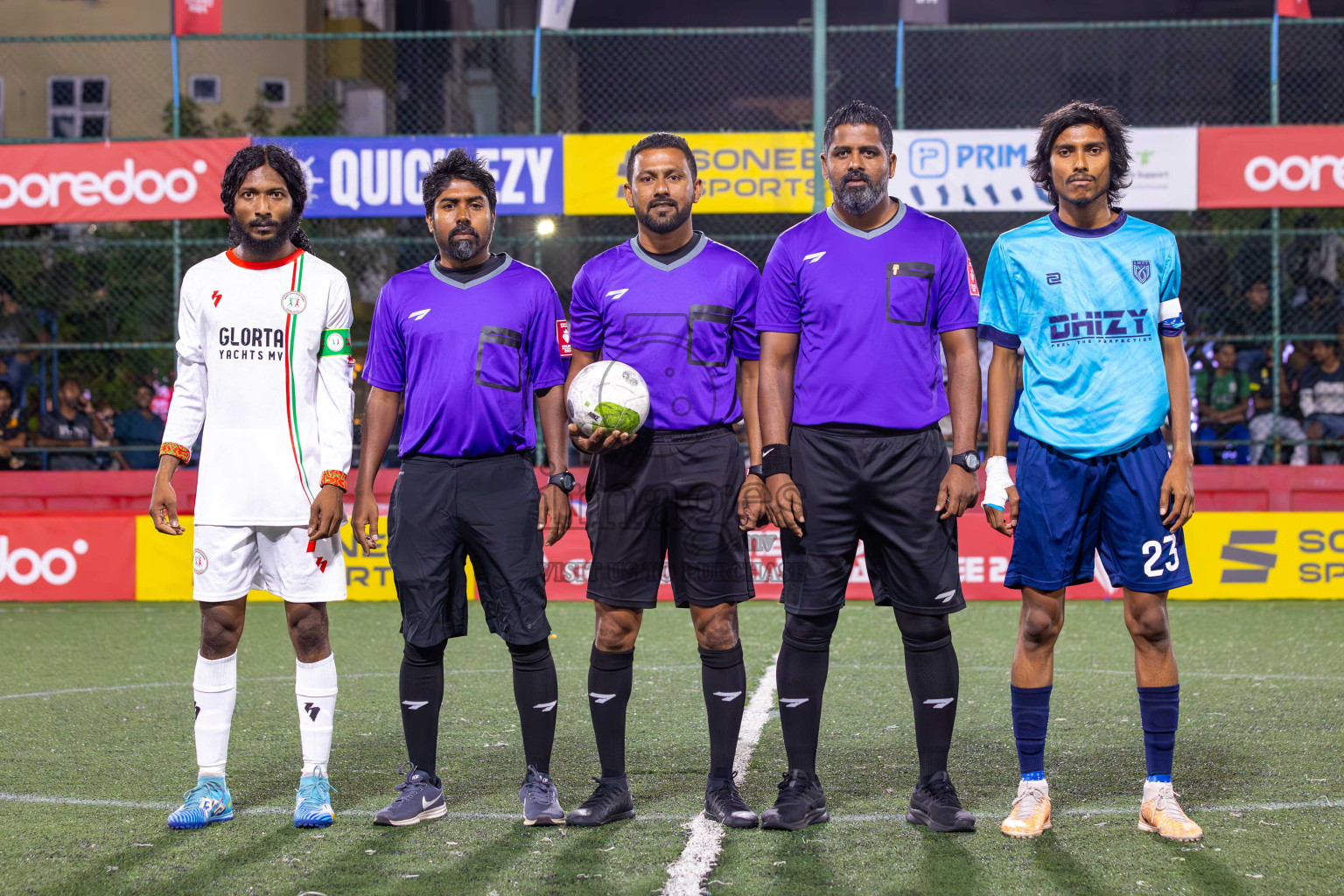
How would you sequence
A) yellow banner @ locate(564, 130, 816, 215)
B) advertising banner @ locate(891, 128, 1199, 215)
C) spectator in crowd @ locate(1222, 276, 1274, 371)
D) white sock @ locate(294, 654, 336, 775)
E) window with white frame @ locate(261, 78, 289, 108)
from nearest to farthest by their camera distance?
white sock @ locate(294, 654, 336, 775) < advertising banner @ locate(891, 128, 1199, 215) < yellow banner @ locate(564, 130, 816, 215) < spectator in crowd @ locate(1222, 276, 1274, 371) < window with white frame @ locate(261, 78, 289, 108)

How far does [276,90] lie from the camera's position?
23250 mm

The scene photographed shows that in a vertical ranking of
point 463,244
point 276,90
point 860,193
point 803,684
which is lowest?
point 803,684

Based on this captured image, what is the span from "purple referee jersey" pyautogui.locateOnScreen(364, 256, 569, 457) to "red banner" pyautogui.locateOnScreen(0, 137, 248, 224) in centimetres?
815

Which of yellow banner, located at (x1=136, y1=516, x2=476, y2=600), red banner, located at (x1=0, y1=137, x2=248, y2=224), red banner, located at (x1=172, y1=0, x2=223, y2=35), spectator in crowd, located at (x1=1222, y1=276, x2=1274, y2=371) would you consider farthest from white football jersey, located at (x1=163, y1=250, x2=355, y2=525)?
spectator in crowd, located at (x1=1222, y1=276, x2=1274, y2=371)

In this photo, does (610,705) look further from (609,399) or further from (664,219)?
(664,219)

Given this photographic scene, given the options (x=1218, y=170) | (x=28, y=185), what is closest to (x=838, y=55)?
(x=1218, y=170)

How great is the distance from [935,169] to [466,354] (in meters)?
8.22

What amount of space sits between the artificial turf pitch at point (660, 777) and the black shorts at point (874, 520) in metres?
0.78

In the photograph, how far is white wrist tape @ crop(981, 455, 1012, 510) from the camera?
4461mm

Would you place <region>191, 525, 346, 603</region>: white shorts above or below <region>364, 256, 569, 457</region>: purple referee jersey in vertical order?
below

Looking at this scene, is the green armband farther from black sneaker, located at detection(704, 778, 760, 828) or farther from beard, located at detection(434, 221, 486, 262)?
black sneaker, located at detection(704, 778, 760, 828)

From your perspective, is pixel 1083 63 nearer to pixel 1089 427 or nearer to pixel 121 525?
pixel 121 525

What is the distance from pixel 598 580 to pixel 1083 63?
20555mm

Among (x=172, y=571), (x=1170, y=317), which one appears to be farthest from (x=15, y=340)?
(x=1170, y=317)
